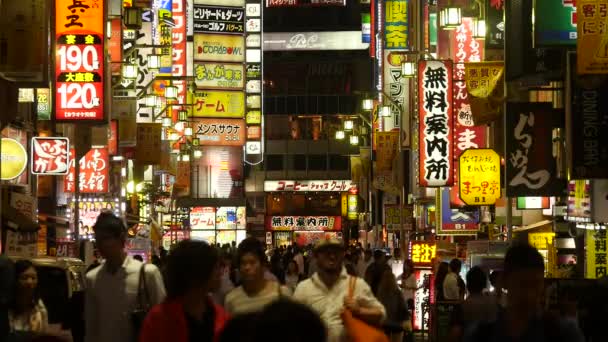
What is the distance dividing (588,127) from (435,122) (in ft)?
39.5

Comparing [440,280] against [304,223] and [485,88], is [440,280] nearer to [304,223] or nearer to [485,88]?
[485,88]

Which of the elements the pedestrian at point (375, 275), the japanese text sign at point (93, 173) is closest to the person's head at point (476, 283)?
the pedestrian at point (375, 275)

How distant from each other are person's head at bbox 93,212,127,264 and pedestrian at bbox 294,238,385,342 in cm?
134

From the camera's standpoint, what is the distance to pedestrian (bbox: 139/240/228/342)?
19.4 ft

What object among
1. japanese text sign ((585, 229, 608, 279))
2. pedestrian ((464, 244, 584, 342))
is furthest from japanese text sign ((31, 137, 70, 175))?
pedestrian ((464, 244, 584, 342))

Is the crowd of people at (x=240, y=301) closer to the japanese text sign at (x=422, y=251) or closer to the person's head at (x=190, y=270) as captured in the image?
the person's head at (x=190, y=270)

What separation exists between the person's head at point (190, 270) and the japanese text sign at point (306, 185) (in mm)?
83967

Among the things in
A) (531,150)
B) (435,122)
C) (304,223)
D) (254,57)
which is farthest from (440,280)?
(304,223)

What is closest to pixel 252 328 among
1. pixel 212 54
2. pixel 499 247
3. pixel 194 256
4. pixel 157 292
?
pixel 194 256

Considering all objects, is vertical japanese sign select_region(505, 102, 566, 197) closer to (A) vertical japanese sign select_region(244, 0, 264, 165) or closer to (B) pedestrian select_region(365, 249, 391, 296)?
(B) pedestrian select_region(365, 249, 391, 296)

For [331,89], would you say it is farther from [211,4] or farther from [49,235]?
[49,235]

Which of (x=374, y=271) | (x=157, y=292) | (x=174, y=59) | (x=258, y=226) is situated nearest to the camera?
(x=157, y=292)

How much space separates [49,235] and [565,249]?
14.9 m

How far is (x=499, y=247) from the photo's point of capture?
23.6 metres
